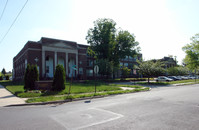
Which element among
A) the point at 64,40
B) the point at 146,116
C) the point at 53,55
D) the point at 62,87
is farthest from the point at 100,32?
the point at 146,116

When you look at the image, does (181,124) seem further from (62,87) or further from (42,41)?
(42,41)

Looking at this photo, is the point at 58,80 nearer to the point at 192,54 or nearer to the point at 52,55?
the point at 52,55

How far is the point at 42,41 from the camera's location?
35.7 meters

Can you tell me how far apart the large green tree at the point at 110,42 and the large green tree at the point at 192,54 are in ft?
86.6

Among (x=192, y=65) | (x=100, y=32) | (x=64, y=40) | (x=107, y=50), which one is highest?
(x=100, y=32)

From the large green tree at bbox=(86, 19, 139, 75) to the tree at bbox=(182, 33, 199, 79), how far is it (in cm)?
2641

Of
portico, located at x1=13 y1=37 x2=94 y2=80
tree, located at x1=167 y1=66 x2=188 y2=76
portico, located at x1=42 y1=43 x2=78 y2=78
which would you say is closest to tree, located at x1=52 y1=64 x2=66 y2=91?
portico, located at x1=13 y1=37 x2=94 y2=80

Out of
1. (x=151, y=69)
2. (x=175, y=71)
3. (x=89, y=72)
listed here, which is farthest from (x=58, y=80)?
(x=175, y=71)

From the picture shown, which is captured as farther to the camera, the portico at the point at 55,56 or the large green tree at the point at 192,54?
the large green tree at the point at 192,54

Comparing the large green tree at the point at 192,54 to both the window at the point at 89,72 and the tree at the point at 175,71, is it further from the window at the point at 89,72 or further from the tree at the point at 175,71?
the window at the point at 89,72

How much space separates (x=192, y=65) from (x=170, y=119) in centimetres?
5956

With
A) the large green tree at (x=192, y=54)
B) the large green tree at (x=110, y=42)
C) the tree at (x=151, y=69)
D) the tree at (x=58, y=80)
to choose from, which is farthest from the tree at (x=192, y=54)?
the tree at (x=58, y=80)

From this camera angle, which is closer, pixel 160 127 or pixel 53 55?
pixel 160 127

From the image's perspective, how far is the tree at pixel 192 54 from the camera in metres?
54.7
